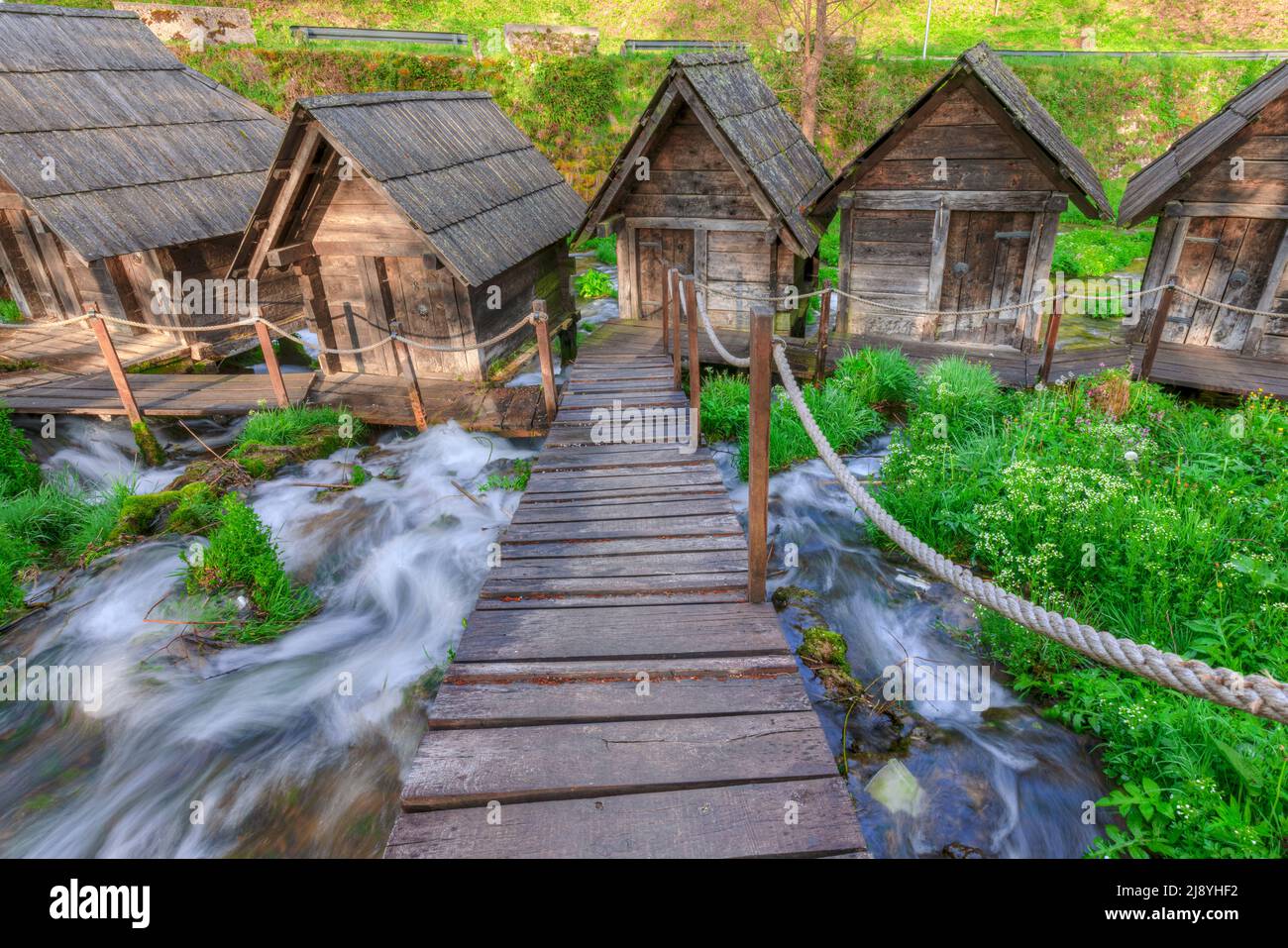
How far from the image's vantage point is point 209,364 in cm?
1337

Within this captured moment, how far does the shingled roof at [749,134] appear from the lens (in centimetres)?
998

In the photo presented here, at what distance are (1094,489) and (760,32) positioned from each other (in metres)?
28.0

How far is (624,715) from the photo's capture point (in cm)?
420

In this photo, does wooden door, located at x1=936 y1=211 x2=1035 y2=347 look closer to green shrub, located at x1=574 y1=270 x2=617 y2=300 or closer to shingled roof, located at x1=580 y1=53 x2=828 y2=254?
shingled roof, located at x1=580 y1=53 x2=828 y2=254

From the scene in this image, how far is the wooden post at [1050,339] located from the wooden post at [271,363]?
35.2 feet

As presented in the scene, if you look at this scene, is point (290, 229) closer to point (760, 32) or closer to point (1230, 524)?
point (1230, 524)

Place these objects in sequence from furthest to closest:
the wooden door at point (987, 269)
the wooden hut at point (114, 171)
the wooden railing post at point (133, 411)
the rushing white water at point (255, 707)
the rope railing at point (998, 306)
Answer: the wooden hut at point (114, 171) → the wooden door at point (987, 269) → the wooden railing post at point (133, 411) → the rope railing at point (998, 306) → the rushing white water at point (255, 707)

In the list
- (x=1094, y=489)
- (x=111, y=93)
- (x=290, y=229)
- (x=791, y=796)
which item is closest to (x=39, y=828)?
(x=791, y=796)

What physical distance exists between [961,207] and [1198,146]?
11.0 feet

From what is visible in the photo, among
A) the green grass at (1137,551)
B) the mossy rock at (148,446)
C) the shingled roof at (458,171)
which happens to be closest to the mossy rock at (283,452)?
the mossy rock at (148,446)

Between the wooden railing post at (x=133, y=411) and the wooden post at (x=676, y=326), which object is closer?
the wooden post at (x=676, y=326)

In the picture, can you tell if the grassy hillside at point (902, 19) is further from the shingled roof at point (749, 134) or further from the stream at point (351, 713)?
the stream at point (351, 713)

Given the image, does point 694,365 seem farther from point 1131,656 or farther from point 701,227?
point 1131,656

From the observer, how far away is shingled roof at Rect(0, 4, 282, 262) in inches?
453
